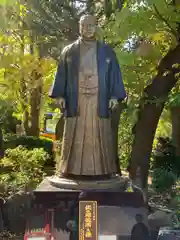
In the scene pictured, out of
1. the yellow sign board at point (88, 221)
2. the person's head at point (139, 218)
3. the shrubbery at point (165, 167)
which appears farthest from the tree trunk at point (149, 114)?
the yellow sign board at point (88, 221)

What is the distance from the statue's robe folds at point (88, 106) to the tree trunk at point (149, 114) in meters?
3.08

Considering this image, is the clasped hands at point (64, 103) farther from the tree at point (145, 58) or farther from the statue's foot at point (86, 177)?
the tree at point (145, 58)

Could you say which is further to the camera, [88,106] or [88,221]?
[88,106]

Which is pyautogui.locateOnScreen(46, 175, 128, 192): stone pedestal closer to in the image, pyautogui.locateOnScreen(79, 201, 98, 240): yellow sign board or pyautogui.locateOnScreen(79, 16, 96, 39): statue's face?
pyautogui.locateOnScreen(79, 201, 98, 240): yellow sign board

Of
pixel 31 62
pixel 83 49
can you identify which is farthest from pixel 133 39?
pixel 31 62

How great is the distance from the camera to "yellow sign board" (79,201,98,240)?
5.00 metres

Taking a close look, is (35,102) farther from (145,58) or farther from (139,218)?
(139,218)

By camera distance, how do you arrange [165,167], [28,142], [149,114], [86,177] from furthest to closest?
[28,142] → [165,167] → [149,114] → [86,177]

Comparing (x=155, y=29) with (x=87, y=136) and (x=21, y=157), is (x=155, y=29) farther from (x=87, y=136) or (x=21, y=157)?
(x=21, y=157)

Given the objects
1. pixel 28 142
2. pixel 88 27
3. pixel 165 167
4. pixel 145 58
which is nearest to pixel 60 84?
pixel 88 27

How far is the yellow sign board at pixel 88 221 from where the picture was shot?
16.4 ft

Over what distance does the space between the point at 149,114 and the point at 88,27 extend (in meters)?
3.81

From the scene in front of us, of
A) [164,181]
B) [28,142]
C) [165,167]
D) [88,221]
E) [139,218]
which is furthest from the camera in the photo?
[28,142]

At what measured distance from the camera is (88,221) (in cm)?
503
